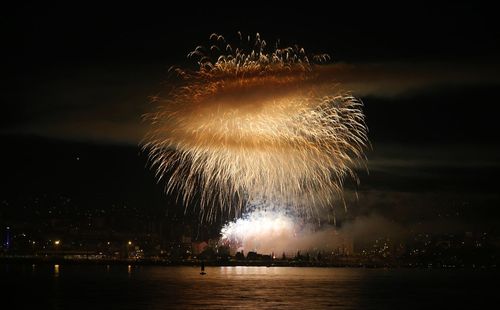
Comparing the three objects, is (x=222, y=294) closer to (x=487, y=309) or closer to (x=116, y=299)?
(x=116, y=299)

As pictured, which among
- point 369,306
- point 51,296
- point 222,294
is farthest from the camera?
point 222,294

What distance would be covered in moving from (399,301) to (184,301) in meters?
24.5

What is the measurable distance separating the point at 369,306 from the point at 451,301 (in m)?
16.6

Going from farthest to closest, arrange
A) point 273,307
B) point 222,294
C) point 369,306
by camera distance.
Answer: point 222,294 → point 369,306 → point 273,307

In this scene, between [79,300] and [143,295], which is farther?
[143,295]

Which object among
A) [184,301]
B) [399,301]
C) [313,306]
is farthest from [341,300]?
[184,301]

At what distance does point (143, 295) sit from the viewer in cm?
8475

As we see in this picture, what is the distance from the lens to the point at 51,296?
269ft

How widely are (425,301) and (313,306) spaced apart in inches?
794

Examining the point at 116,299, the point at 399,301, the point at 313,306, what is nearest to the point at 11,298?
the point at 116,299

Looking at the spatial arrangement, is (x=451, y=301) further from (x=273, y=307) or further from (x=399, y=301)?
(x=273, y=307)

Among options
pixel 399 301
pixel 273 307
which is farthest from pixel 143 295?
pixel 399 301

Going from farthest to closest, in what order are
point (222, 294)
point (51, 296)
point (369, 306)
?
1. point (222, 294)
2. point (51, 296)
3. point (369, 306)

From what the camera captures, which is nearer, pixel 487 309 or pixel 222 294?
pixel 487 309
